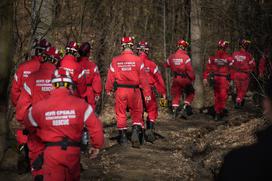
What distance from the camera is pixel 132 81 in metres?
11.5

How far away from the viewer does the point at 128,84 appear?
11.5 metres

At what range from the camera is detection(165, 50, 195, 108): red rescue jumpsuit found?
623 inches

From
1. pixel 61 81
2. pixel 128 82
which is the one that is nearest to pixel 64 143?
pixel 61 81

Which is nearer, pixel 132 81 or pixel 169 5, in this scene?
pixel 132 81

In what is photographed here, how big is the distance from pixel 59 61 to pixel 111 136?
3583mm

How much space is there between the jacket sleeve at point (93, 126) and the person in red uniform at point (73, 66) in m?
4.55

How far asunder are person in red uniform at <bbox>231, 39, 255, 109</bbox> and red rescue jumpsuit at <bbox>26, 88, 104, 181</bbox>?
1148cm

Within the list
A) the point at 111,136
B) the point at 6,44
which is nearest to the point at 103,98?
the point at 111,136

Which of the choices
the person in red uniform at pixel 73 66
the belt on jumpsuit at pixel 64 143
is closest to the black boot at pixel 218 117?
the person in red uniform at pixel 73 66

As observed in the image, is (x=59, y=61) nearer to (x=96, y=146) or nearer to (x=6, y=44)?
(x=6, y=44)

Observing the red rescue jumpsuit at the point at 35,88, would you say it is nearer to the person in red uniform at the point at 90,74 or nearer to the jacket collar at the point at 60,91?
the jacket collar at the point at 60,91

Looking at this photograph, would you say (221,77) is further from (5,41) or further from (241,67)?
(5,41)

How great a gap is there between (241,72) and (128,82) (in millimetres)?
7970

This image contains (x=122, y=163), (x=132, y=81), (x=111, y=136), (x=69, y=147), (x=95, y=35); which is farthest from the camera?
(x=95, y=35)
